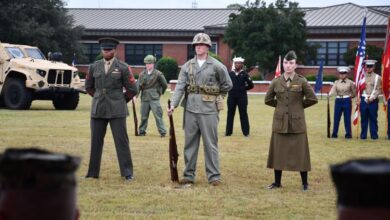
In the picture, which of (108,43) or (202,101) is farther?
(108,43)

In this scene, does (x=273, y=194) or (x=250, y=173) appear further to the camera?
(x=250, y=173)

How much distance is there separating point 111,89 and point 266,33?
38.9 metres

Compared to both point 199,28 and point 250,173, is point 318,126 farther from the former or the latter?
point 199,28

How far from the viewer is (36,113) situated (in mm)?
24891

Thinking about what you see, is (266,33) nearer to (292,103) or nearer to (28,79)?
(28,79)

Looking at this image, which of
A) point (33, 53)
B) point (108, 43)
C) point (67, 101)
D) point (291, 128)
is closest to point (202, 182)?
point (291, 128)

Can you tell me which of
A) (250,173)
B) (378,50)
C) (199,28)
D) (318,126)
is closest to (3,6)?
(199,28)

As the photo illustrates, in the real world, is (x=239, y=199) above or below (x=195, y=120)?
below

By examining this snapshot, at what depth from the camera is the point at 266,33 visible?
1916 inches

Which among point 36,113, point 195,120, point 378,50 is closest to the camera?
point 195,120

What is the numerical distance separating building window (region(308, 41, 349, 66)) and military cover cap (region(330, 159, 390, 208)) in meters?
51.6

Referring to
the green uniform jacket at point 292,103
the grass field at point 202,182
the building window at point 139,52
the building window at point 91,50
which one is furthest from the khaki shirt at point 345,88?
the building window at point 91,50

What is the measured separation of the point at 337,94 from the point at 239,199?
33.1 feet

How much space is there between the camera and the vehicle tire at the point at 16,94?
2606 cm
